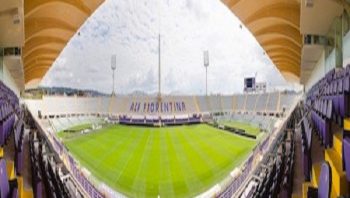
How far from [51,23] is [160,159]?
5.47 meters

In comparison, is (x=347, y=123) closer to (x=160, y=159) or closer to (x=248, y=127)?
(x=160, y=159)

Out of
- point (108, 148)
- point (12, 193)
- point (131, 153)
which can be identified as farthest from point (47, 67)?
point (12, 193)

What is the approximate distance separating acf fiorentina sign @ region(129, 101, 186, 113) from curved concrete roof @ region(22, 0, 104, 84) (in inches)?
384

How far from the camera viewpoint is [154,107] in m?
23.7

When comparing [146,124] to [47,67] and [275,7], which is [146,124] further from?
[275,7]

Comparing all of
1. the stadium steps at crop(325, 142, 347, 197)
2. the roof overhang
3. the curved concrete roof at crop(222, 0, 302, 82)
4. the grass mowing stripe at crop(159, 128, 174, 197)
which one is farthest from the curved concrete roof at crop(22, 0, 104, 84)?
the stadium steps at crop(325, 142, 347, 197)

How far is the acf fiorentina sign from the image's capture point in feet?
77.4

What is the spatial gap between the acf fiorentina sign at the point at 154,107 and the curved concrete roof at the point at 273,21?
10361 mm

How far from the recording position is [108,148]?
14.4m

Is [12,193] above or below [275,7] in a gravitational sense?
below

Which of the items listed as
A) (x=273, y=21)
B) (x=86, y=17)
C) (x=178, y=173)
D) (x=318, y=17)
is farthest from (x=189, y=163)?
(x=318, y=17)

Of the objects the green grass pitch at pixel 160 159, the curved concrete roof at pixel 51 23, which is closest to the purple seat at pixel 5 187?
the green grass pitch at pixel 160 159

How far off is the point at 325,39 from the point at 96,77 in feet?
63.0

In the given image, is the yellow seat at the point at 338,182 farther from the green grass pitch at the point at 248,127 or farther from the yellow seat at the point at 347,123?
the green grass pitch at the point at 248,127
